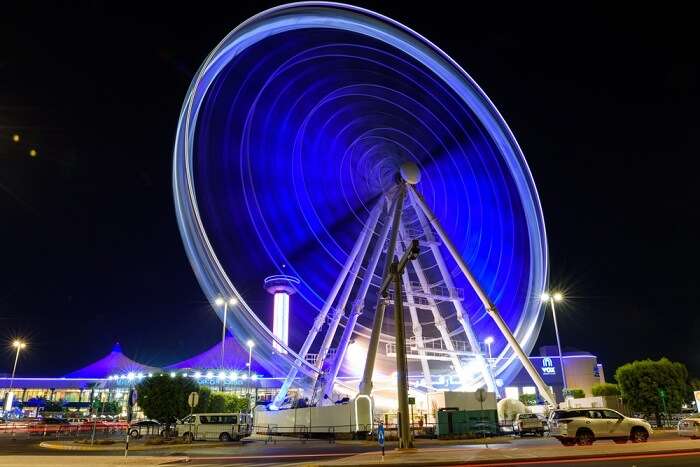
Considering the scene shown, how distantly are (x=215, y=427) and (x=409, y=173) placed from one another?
59.4 ft

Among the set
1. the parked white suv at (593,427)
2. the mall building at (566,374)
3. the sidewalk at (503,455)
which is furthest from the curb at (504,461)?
the mall building at (566,374)

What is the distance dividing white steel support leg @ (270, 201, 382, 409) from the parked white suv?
563 inches

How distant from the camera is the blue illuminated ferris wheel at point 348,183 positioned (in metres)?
27.1

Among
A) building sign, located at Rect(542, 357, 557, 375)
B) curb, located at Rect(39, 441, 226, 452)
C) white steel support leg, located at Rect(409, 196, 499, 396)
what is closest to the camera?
curb, located at Rect(39, 441, 226, 452)

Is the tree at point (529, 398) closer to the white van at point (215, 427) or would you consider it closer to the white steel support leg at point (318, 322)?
the white steel support leg at point (318, 322)

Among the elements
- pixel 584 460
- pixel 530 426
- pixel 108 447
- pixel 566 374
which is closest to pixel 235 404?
pixel 108 447

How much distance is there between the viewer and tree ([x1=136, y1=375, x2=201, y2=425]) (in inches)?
1229

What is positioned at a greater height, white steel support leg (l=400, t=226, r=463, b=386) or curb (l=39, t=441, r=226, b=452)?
white steel support leg (l=400, t=226, r=463, b=386)

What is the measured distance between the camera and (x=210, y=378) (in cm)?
8212

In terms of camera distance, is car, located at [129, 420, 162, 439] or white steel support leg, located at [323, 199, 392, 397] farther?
car, located at [129, 420, 162, 439]

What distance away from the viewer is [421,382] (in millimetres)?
41344

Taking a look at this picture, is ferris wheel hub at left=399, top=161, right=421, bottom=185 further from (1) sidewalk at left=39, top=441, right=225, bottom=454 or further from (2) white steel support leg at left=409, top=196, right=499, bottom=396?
(1) sidewalk at left=39, top=441, right=225, bottom=454

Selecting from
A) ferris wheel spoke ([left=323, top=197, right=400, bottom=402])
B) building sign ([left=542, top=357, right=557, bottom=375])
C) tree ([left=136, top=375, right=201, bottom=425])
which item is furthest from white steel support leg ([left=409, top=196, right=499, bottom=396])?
building sign ([left=542, top=357, right=557, bottom=375])

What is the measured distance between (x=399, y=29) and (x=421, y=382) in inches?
1030
